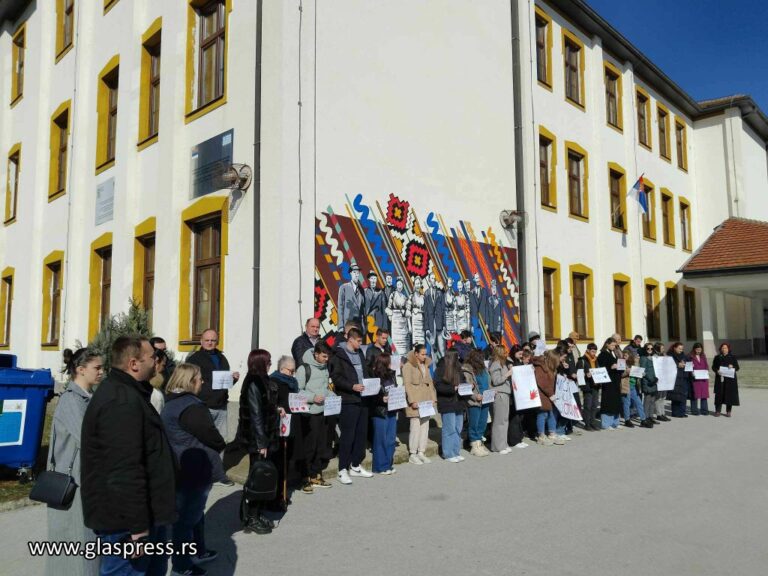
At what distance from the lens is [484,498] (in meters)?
7.37

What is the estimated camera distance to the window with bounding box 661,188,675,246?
24.7 meters

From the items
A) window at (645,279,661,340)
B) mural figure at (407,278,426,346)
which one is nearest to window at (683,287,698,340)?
window at (645,279,661,340)

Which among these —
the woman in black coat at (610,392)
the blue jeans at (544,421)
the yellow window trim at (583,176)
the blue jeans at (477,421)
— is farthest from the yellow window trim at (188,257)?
the yellow window trim at (583,176)

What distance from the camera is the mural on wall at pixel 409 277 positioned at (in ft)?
37.1

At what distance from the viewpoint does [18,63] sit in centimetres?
2130

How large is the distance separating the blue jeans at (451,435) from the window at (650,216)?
52.2ft

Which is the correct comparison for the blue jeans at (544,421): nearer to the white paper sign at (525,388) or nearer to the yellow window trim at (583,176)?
the white paper sign at (525,388)

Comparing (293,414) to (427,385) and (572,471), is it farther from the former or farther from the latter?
(572,471)

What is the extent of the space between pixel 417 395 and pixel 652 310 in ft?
54.1

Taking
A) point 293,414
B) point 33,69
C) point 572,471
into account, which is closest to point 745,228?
point 572,471

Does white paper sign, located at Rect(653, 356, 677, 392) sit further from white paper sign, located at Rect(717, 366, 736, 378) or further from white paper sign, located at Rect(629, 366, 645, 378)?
white paper sign, located at Rect(717, 366, 736, 378)

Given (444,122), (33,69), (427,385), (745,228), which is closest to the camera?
(427,385)

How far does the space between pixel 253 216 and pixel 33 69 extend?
13493 mm

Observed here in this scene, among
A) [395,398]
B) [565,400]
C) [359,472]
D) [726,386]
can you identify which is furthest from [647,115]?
[359,472]
